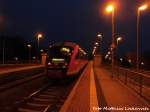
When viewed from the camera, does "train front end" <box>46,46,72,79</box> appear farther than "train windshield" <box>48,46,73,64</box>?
No

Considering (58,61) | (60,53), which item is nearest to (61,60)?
(58,61)

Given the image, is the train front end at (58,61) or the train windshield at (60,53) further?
the train windshield at (60,53)

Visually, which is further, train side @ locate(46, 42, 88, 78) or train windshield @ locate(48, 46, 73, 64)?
train windshield @ locate(48, 46, 73, 64)

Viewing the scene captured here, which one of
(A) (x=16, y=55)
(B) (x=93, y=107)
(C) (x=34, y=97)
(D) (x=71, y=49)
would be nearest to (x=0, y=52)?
(A) (x=16, y=55)

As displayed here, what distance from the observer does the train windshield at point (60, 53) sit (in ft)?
95.5

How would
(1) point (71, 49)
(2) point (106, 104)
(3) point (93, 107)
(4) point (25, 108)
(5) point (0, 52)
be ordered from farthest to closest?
1. (5) point (0, 52)
2. (1) point (71, 49)
3. (4) point (25, 108)
4. (2) point (106, 104)
5. (3) point (93, 107)

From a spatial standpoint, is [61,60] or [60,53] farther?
[60,53]

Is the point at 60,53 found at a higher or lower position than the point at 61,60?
higher

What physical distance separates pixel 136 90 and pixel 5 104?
272 inches

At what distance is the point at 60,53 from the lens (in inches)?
1160

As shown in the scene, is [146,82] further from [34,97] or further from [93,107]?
[34,97]

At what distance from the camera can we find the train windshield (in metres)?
29.1

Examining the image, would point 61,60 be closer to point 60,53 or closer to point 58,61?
point 58,61

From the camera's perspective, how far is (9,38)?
5340 inches
